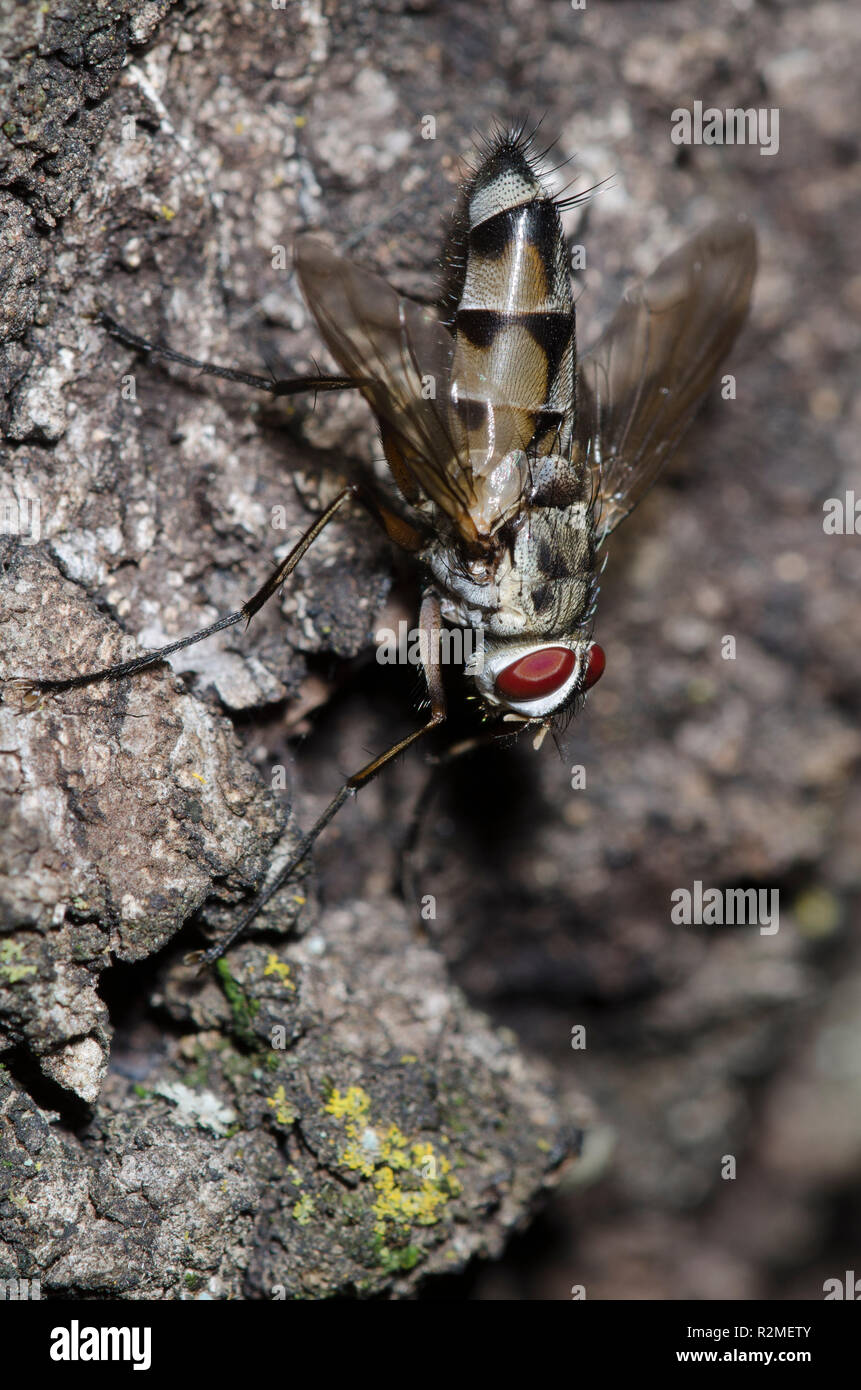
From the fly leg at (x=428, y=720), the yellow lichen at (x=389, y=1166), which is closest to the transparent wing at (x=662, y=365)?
the fly leg at (x=428, y=720)

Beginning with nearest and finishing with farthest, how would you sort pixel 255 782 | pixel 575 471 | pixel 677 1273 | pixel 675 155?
pixel 255 782, pixel 575 471, pixel 675 155, pixel 677 1273

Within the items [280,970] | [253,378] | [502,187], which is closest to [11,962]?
[280,970]

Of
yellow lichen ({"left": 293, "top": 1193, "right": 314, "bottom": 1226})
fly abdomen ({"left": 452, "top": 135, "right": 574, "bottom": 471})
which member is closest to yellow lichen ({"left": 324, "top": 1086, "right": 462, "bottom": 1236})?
yellow lichen ({"left": 293, "top": 1193, "right": 314, "bottom": 1226})

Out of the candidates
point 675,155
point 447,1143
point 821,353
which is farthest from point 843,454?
point 447,1143

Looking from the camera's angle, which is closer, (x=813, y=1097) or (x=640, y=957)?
(x=640, y=957)

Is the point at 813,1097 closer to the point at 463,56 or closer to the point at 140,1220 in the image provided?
the point at 140,1220

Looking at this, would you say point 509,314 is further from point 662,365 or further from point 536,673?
point 536,673

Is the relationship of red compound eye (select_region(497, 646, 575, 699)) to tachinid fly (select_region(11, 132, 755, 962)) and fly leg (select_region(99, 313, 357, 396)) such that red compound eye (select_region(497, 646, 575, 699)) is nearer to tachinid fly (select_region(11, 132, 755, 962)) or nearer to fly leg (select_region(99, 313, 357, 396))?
tachinid fly (select_region(11, 132, 755, 962))
